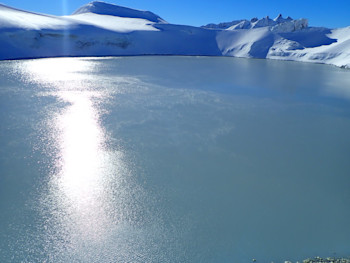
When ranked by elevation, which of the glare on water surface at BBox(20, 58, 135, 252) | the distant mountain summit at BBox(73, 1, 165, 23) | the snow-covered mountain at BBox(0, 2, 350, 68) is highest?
the distant mountain summit at BBox(73, 1, 165, 23)

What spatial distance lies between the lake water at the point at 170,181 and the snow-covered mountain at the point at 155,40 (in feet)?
61.9

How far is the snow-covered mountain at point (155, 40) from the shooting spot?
1026 inches

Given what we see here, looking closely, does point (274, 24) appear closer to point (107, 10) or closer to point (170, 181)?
point (107, 10)

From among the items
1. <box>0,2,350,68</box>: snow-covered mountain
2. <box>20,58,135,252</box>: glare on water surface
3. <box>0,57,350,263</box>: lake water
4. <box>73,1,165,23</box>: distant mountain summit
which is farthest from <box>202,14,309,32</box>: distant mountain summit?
<box>20,58,135,252</box>: glare on water surface

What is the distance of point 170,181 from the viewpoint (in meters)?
5.52

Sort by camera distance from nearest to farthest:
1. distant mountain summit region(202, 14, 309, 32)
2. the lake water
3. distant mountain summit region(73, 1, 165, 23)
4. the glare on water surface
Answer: the lake water → the glare on water surface → distant mountain summit region(202, 14, 309, 32) → distant mountain summit region(73, 1, 165, 23)

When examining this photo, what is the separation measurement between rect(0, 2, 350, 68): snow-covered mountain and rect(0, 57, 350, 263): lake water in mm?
18855

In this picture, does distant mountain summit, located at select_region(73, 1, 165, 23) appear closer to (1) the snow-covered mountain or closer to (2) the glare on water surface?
(1) the snow-covered mountain

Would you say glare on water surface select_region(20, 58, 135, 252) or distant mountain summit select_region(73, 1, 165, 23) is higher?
distant mountain summit select_region(73, 1, 165, 23)

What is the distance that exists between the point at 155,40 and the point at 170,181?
35.7 metres

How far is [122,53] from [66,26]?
7.56 m

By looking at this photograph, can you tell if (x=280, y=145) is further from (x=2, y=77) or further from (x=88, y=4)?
(x=88, y=4)

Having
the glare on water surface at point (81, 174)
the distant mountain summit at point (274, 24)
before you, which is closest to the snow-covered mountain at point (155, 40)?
the distant mountain summit at point (274, 24)

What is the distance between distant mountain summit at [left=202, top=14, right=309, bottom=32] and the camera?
126ft
